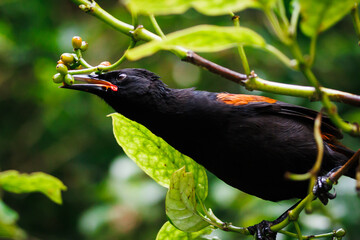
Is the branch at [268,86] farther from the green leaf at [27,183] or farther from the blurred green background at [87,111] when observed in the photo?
the blurred green background at [87,111]

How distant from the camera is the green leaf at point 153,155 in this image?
2232 mm

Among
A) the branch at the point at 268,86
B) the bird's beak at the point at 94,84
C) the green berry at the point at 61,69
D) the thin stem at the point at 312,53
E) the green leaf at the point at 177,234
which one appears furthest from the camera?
the bird's beak at the point at 94,84

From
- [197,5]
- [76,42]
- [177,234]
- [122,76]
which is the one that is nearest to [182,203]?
[177,234]

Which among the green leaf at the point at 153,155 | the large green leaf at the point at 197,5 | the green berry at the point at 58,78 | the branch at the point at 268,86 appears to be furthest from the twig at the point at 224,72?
the green leaf at the point at 153,155

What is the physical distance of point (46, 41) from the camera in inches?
233

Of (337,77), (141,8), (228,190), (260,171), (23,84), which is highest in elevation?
(337,77)

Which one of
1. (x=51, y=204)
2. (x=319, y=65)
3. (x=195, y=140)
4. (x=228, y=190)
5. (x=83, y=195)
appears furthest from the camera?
(x=51, y=204)

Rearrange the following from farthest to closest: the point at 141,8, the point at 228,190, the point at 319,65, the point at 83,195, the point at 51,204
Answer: the point at 51,204 < the point at 83,195 < the point at 319,65 < the point at 228,190 < the point at 141,8

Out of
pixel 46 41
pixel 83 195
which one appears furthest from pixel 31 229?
pixel 46 41

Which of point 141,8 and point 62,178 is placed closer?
point 141,8

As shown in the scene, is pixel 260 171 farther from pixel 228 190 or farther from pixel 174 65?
pixel 174 65

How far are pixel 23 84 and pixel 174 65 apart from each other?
2.15 metres

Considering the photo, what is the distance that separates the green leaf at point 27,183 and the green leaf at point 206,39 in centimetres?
123

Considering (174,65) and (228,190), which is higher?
(174,65)
